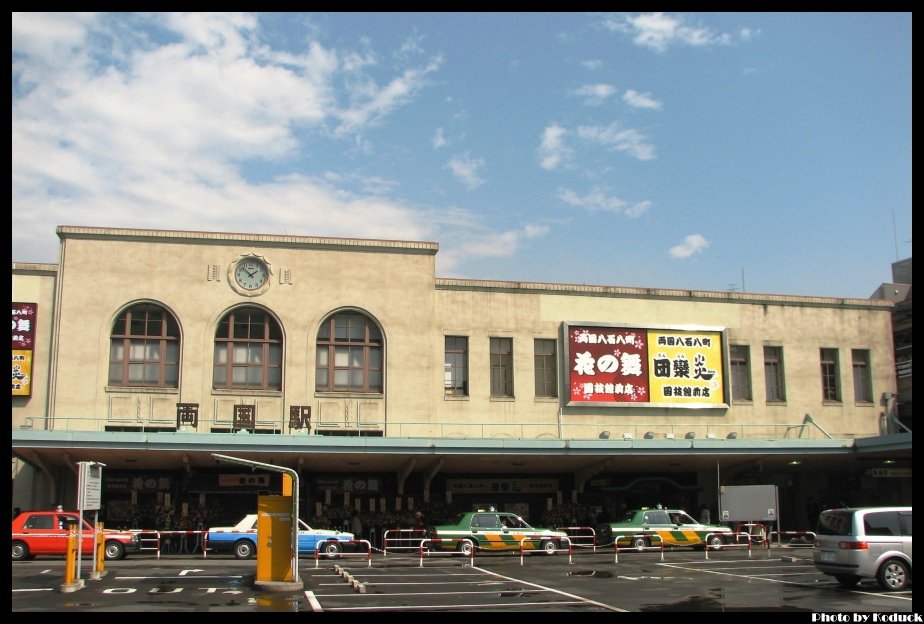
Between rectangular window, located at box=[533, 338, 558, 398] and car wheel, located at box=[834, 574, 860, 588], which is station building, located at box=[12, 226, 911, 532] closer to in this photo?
rectangular window, located at box=[533, 338, 558, 398]

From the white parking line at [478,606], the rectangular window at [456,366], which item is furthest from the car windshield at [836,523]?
the rectangular window at [456,366]

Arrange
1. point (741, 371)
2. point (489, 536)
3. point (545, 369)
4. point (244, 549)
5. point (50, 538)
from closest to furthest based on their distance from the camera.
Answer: point (50, 538) → point (244, 549) → point (489, 536) → point (545, 369) → point (741, 371)

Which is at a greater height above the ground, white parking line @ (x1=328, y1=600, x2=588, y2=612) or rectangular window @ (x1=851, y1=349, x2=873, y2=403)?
rectangular window @ (x1=851, y1=349, x2=873, y2=403)

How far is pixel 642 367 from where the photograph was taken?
38.0 metres

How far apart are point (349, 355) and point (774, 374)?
1827 cm

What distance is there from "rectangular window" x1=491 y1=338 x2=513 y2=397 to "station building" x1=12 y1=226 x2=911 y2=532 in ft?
0.26

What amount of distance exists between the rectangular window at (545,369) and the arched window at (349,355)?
20.7 ft

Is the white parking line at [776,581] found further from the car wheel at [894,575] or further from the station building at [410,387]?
the station building at [410,387]

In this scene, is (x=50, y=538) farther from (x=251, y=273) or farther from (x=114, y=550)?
(x=251, y=273)

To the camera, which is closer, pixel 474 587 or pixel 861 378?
pixel 474 587

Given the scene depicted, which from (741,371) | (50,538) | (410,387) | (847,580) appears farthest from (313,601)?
(741,371)

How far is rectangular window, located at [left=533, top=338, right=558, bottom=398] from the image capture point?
123ft

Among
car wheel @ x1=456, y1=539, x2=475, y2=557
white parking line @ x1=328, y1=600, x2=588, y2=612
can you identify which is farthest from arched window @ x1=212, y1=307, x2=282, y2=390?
white parking line @ x1=328, y1=600, x2=588, y2=612

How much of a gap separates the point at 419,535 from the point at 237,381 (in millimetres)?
8995
